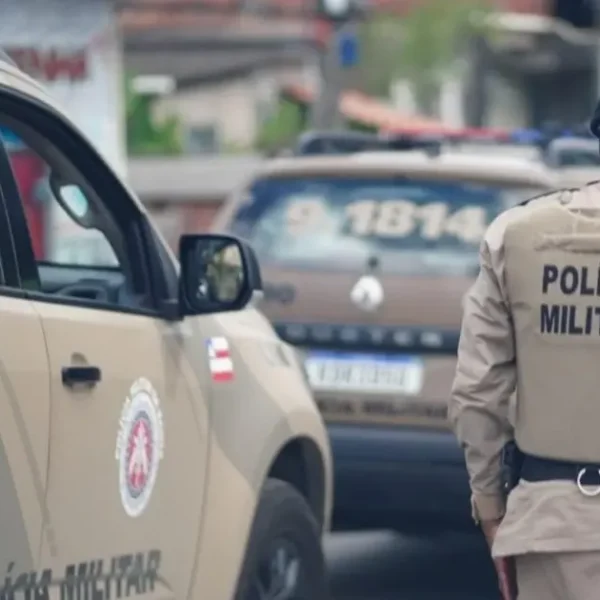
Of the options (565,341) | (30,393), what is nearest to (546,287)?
(565,341)

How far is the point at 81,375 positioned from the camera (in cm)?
426

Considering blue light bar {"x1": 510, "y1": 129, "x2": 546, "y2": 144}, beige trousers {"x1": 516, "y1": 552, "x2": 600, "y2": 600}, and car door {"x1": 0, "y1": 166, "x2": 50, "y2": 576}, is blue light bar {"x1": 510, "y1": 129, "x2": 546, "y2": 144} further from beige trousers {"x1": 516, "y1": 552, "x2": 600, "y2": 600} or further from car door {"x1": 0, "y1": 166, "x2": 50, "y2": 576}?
car door {"x1": 0, "y1": 166, "x2": 50, "y2": 576}

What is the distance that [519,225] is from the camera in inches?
165

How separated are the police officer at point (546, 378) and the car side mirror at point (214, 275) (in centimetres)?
92

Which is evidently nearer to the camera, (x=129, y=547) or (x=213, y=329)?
(x=129, y=547)

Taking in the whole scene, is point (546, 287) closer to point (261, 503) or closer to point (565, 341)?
point (565, 341)

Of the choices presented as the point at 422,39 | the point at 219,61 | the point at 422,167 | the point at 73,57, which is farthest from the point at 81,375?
the point at 422,39

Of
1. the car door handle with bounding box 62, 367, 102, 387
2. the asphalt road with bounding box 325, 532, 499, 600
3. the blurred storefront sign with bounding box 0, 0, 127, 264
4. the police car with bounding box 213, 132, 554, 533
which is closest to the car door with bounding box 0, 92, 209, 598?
the car door handle with bounding box 62, 367, 102, 387

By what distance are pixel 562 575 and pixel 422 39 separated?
29.1 metres

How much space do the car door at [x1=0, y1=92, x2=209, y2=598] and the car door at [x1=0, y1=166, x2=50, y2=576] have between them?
0.04 meters

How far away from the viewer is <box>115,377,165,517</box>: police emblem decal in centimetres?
446

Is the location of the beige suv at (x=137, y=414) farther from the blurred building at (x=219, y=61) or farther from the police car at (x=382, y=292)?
the blurred building at (x=219, y=61)

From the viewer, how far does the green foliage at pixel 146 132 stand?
27156 mm

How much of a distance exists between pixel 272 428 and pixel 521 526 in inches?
50.0
